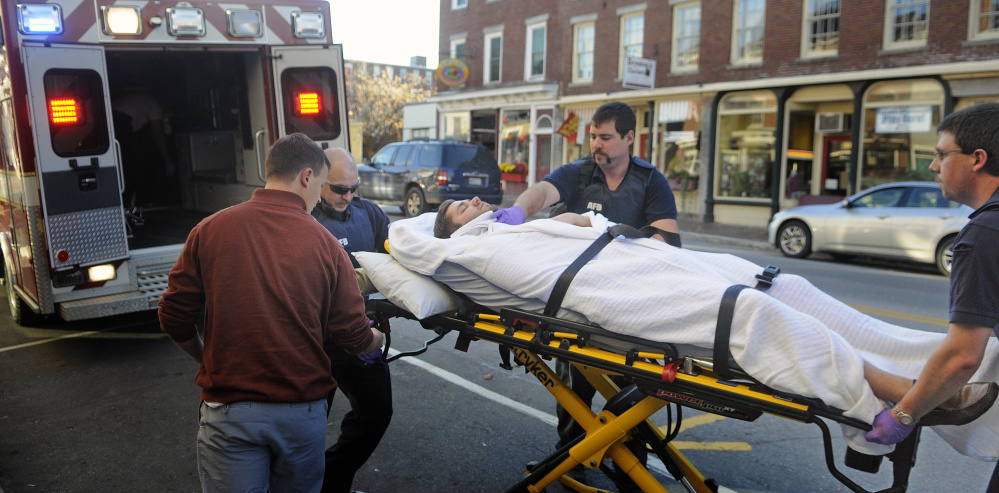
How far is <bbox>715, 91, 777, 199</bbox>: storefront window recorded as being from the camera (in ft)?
61.7

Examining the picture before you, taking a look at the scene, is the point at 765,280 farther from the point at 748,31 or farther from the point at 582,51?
the point at 582,51

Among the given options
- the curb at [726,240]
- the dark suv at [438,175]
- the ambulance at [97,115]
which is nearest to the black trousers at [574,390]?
the ambulance at [97,115]

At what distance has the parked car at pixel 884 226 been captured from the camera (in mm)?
10945

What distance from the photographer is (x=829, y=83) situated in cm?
1742

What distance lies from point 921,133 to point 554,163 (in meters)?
12.0

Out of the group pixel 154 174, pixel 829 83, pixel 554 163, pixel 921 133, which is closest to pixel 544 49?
pixel 554 163

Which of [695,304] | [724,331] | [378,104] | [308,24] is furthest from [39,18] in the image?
[378,104]

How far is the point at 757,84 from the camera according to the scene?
18594mm

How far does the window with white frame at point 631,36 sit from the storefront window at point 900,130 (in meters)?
7.21

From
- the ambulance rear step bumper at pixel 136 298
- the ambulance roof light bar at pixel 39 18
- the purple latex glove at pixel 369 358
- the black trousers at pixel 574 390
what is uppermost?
the ambulance roof light bar at pixel 39 18

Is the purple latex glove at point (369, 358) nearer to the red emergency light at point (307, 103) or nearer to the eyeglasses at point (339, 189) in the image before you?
the eyeglasses at point (339, 189)

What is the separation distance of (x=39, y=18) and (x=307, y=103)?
83.0 inches

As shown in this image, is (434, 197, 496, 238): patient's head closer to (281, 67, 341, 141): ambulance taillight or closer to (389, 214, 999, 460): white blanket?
(389, 214, 999, 460): white blanket

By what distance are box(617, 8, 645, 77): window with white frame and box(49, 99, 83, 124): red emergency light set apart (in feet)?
59.7
